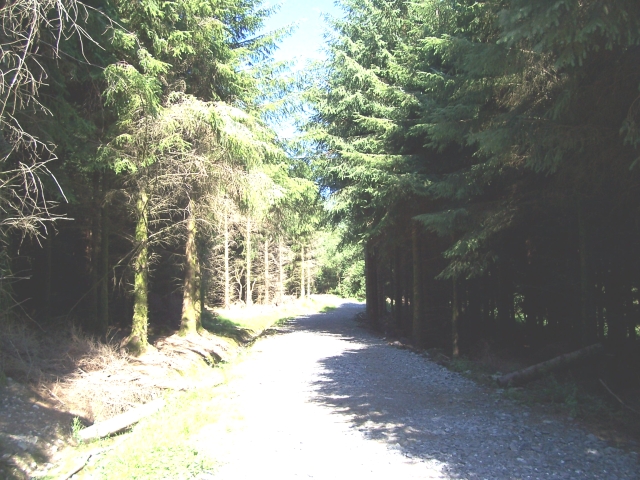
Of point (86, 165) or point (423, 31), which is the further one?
point (423, 31)

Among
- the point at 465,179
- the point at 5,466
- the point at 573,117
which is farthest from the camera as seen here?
the point at 465,179

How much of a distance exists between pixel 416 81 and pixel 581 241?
20.4 feet

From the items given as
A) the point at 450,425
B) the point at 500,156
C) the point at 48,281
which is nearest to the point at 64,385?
the point at 48,281

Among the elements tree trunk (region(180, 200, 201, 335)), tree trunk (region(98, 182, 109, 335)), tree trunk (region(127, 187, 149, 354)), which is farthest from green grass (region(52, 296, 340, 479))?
tree trunk (region(180, 200, 201, 335))

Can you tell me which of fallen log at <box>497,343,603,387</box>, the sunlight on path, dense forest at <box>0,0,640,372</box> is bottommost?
the sunlight on path

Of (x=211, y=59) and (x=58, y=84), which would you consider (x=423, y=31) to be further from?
(x=58, y=84)

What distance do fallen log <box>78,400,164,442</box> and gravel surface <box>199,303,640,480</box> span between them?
131 centimetres

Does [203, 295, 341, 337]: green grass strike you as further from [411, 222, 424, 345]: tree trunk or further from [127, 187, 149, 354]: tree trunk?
Result: [127, 187, 149, 354]: tree trunk

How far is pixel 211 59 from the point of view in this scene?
44.3 ft

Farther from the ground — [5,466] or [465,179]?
[465,179]

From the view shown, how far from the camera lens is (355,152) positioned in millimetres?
14258

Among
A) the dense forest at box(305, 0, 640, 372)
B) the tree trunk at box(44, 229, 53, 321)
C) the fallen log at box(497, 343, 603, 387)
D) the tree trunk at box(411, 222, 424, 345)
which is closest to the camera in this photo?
the dense forest at box(305, 0, 640, 372)

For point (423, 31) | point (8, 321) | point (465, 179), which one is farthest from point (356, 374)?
point (423, 31)

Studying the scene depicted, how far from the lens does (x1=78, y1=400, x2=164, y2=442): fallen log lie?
21.8 ft
